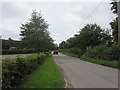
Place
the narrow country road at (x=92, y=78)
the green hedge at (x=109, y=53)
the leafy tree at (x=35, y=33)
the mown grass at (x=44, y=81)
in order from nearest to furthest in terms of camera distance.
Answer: the mown grass at (x=44, y=81) < the narrow country road at (x=92, y=78) < the green hedge at (x=109, y=53) < the leafy tree at (x=35, y=33)

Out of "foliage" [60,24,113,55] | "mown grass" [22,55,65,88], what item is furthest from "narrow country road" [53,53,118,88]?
"foliage" [60,24,113,55]

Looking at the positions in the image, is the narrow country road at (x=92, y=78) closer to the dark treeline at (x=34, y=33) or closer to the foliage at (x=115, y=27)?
the dark treeline at (x=34, y=33)

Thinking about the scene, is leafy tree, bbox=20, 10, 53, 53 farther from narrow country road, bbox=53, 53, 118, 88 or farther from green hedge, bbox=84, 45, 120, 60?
narrow country road, bbox=53, 53, 118, 88

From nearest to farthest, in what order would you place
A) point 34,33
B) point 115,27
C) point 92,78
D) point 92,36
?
point 92,78 < point 34,33 < point 115,27 < point 92,36

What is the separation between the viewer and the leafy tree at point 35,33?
20.5 metres

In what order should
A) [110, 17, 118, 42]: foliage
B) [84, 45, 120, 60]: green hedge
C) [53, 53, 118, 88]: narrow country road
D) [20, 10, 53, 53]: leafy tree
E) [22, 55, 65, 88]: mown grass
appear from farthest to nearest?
[110, 17, 118, 42]: foliage → [20, 10, 53, 53]: leafy tree → [84, 45, 120, 60]: green hedge → [53, 53, 118, 88]: narrow country road → [22, 55, 65, 88]: mown grass

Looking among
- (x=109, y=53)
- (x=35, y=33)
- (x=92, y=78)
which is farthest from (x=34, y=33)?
(x=92, y=78)

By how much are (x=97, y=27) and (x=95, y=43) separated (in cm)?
366

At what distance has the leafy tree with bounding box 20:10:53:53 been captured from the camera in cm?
2049

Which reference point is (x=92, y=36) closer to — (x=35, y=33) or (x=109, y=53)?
(x=109, y=53)

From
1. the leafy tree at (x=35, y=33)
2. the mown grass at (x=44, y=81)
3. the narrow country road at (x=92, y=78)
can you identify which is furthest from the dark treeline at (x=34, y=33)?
the mown grass at (x=44, y=81)

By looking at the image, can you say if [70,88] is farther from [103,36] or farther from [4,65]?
[103,36]

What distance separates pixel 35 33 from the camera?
20578 mm

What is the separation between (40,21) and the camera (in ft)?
70.6
